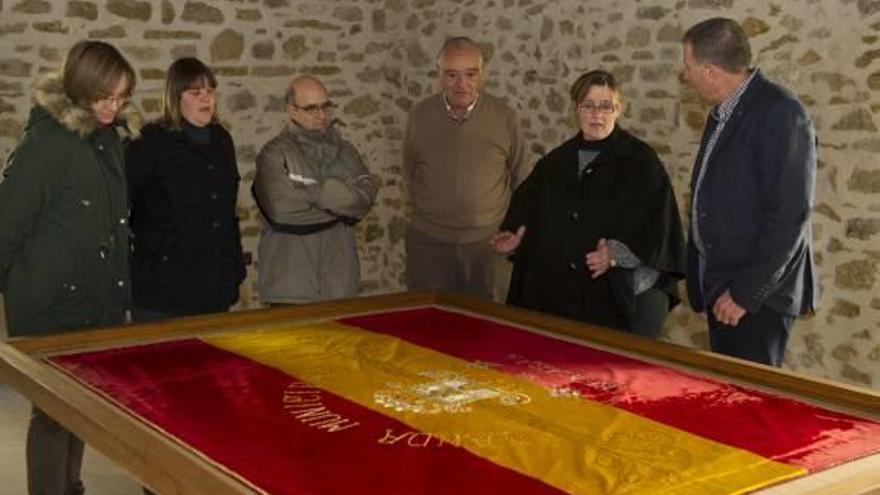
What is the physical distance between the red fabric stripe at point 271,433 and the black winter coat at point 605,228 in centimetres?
121

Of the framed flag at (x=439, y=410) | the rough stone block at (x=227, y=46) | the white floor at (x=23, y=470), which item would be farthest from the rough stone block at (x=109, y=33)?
the framed flag at (x=439, y=410)

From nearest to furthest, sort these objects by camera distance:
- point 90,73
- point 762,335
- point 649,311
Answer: point 90,73 < point 762,335 < point 649,311

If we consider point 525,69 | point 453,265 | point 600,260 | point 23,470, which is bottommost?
point 23,470

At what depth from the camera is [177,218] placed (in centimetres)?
329

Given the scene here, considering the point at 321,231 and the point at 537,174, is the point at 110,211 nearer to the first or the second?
the point at 321,231

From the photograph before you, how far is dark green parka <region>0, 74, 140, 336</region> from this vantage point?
276 cm

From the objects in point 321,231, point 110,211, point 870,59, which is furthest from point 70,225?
point 870,59

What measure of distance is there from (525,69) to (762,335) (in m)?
2.94

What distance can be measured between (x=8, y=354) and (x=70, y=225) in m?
0.58

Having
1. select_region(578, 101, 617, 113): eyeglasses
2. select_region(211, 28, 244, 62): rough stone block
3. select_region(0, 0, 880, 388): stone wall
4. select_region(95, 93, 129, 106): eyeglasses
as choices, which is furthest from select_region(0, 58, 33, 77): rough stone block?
select_region(578, 101, 617, 113): eyeglasses

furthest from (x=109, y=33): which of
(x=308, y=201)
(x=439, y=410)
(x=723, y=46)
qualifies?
(x=439, y=410)

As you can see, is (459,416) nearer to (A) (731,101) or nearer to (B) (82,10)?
(A) (731,101)

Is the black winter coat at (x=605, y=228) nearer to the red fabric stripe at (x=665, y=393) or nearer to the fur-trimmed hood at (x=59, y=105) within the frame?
the red fabric stripe at (x=665, y=393)

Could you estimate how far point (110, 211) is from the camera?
2943 millimetres
